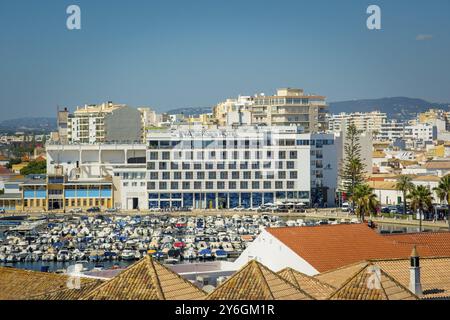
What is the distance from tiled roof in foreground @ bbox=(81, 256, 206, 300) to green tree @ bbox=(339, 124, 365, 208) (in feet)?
119

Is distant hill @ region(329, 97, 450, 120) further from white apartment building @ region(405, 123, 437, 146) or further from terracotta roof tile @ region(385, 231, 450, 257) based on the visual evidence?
terracotta roof tile @ region(385, 231, 450, 257)

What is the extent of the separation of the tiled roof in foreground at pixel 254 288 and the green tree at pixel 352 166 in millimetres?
36218

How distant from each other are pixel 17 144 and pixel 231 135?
6018 cm

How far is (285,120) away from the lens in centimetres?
6338

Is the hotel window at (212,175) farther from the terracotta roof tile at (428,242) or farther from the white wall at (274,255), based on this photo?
the white wall at (274,255)

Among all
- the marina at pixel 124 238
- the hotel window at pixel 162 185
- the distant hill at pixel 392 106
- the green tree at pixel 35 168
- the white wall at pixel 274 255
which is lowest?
the marina at pixel 124 238

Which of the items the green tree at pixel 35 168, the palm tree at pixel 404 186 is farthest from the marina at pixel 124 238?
the green tree at pixel 35 168

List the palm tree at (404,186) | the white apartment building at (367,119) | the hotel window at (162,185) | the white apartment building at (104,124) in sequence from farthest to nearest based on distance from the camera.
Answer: the white apartment building at (367,119), the white apartment building at (104,124), the hotel window at (162,185), the palm tree at (404,186)

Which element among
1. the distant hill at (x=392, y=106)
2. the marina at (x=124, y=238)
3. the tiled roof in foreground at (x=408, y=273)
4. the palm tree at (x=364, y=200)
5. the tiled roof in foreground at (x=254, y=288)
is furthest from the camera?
the distant hill at (x=392, y=106)

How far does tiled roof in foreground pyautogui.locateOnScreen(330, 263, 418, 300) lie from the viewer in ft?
28.2

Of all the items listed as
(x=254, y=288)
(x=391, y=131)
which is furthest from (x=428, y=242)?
(x=391, y=131)

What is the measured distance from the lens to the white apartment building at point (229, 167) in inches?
2019

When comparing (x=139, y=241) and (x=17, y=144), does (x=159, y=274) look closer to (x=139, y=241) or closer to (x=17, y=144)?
(x=139, y=241)

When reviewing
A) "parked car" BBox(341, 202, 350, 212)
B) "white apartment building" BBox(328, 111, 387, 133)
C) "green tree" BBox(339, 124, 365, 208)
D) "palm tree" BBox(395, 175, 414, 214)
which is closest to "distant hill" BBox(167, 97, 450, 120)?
"white apartment building" BBox(328, 111, 387, 133)
